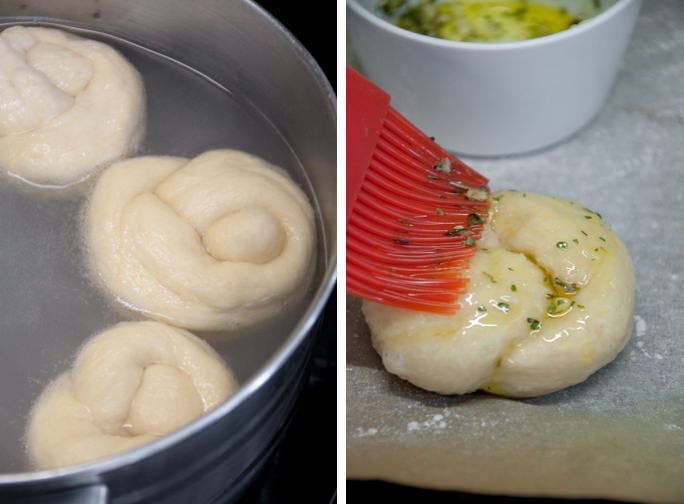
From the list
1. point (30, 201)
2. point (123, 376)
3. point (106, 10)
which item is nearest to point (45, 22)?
point (106, 10)

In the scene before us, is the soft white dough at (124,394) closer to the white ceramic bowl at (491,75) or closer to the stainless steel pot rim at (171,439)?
the stainless steel pot rim at (171,439)

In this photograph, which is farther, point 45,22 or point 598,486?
point 45,22

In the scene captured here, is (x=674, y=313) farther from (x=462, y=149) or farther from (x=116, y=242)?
(x=116, y=242)

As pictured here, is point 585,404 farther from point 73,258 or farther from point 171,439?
point 73,258

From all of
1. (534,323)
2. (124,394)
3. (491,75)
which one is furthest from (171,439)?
(491,75)

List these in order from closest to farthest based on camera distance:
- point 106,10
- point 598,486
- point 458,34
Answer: point 598,486
point 458,34
point 106,10

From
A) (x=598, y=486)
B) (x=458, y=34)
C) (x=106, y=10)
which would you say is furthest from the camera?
(x=106, y=10)
